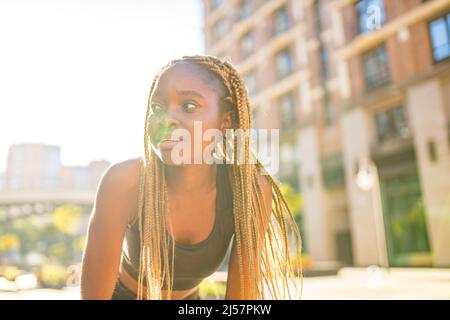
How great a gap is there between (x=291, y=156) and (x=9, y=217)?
720 inches

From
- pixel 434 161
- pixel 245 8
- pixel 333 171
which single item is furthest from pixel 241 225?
pixel 245 8

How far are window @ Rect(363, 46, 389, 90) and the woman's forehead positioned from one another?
17.5 meters

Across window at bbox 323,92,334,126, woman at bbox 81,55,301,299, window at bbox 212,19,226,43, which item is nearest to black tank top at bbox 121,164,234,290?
woman at bbox 81,55,301,299

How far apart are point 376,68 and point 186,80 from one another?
1825 cm

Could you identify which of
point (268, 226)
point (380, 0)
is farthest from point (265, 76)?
point (268, 226)

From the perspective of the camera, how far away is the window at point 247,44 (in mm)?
25178

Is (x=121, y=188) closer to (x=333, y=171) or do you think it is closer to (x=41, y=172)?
(x=41, y=172)

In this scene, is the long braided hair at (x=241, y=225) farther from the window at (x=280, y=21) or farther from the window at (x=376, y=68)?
the window at (x=280, y=21)

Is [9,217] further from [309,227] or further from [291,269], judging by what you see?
[291,269]

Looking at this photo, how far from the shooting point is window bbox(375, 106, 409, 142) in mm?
16688

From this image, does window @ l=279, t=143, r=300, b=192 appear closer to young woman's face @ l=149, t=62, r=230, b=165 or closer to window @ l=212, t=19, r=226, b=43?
window @ l=212, t=19, r=226, b=43

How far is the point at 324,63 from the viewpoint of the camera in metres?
21.4

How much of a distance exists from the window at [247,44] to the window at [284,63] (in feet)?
7.08

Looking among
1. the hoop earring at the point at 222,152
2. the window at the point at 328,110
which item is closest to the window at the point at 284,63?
the window at the point at 328,110
